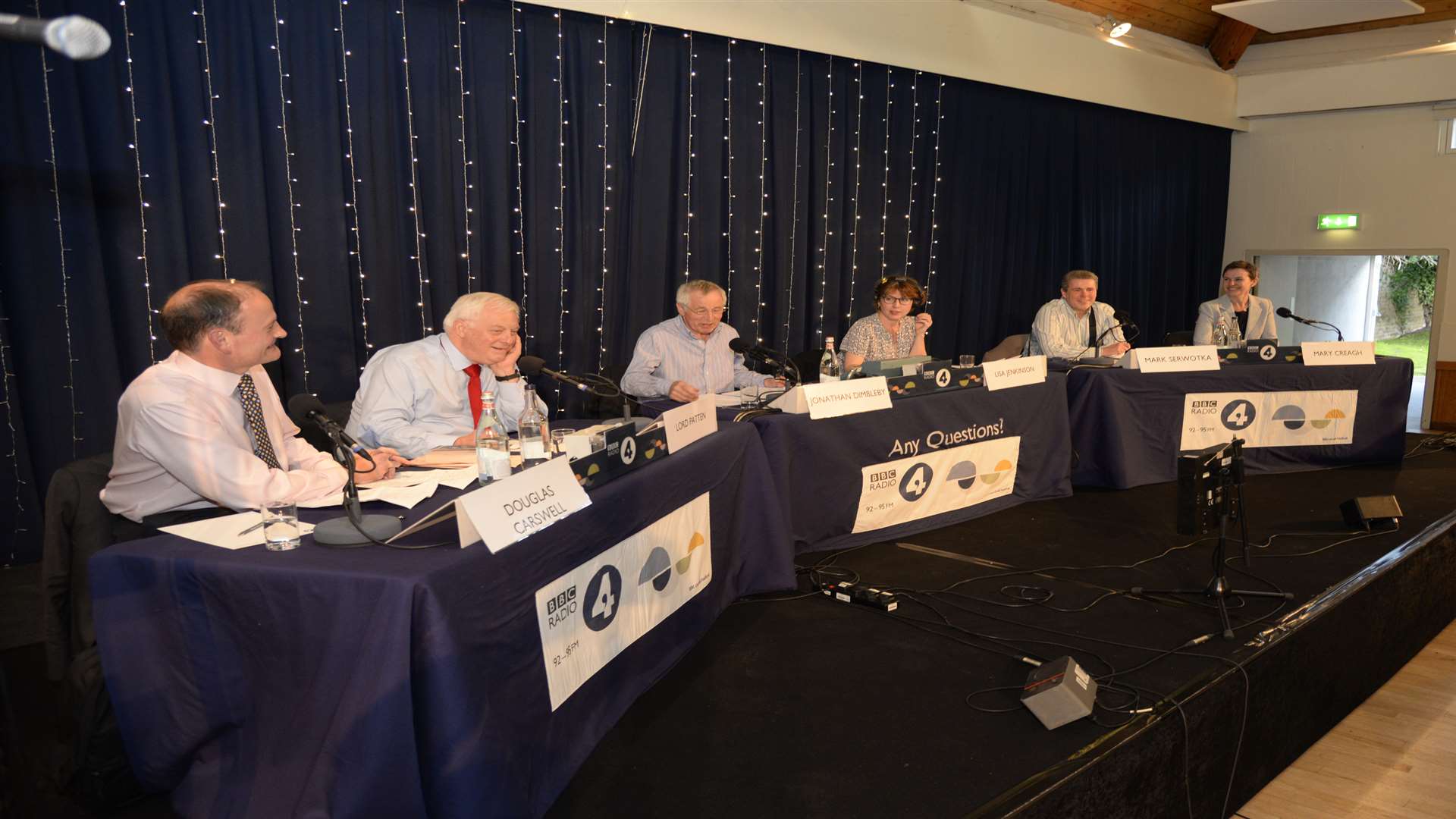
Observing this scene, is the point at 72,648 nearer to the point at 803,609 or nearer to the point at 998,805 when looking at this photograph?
the point at 803,609

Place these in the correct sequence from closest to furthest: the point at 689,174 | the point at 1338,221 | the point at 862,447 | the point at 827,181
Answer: the point at 862,447, the point at 689,174, the point at 827,181, the point at 1338,221

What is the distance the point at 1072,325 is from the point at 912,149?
2.09 meters

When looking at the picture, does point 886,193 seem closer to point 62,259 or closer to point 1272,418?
point 1272,418

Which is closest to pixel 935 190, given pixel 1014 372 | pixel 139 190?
pixel 1014 372

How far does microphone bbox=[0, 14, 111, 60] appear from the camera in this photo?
875mm

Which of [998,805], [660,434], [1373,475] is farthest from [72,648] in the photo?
[1373,475]

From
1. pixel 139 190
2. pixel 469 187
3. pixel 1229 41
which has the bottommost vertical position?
pixel 139 190

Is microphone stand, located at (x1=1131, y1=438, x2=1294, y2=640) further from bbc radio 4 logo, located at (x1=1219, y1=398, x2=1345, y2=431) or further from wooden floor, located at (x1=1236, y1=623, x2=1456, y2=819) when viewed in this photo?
bbc radio 4 logo, located at (x1=1219, y1=398, x2=1345, y2=431)

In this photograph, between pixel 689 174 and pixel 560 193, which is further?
pixel 689 174

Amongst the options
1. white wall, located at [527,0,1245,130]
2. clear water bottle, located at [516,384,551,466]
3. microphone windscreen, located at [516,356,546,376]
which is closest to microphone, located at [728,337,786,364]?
microphone windscreen, located at [516,356,546,376]

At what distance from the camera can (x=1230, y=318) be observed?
564cm

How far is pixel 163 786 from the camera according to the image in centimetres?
190

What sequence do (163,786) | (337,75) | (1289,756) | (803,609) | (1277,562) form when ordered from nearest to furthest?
1. (163,786)
2. (1289,756)
3. (803,609)
4. (1277,562)
5. (337,75)

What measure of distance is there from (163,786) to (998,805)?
1.65 m
